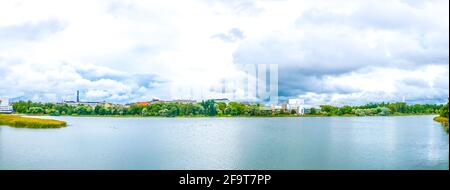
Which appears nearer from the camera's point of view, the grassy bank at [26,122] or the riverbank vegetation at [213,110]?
the grassy bank at [26,122]

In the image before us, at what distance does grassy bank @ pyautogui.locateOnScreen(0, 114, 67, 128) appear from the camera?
1560 cm

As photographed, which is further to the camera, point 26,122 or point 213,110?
point 213,110

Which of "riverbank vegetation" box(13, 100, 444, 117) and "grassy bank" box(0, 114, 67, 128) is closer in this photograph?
"grassy bank" box(0, 114, 67, 128)

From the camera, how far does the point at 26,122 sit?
16578 mm

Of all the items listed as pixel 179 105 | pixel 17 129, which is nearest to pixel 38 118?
pixel 17 129

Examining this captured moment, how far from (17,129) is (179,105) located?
14511mm

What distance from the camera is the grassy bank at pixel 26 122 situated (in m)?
15.6
